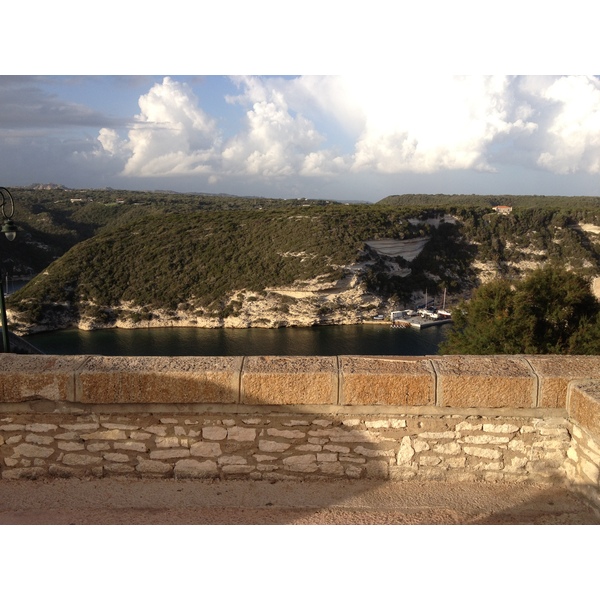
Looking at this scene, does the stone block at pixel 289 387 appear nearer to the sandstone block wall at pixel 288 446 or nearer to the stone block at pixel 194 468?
the sandstone block wall at pixel 288 446

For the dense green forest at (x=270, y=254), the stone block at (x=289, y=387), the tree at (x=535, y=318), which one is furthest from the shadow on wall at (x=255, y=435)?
the dense green forest at (x=270, y=254)

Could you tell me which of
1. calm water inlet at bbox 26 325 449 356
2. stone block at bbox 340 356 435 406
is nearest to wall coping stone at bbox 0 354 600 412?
stone block at bbox 340 356 435 406

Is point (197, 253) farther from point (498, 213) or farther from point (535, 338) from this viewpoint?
point (535, 338)

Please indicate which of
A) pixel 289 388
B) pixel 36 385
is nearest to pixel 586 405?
pixel 289 388

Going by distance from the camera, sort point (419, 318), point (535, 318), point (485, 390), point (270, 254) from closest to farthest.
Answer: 1. point (485, 390)
2. point (535, 318)
3. point (419, 318)
4. point (270, 254)

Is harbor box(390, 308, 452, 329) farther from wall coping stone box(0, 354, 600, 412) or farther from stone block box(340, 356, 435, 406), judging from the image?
stone block box(340, 356, 435, 406)

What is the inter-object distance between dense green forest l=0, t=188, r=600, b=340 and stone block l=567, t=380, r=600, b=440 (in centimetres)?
4155

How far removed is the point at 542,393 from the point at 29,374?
3100 mm

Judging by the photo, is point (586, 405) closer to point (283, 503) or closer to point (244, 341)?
point (283, 503)

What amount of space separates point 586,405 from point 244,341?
37684 mm

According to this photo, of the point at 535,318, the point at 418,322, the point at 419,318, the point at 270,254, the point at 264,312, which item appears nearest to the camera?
the point at 535,318

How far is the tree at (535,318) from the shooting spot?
39.5 ft

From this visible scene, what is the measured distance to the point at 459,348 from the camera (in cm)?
1321

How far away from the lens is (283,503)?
3045 millimetres
